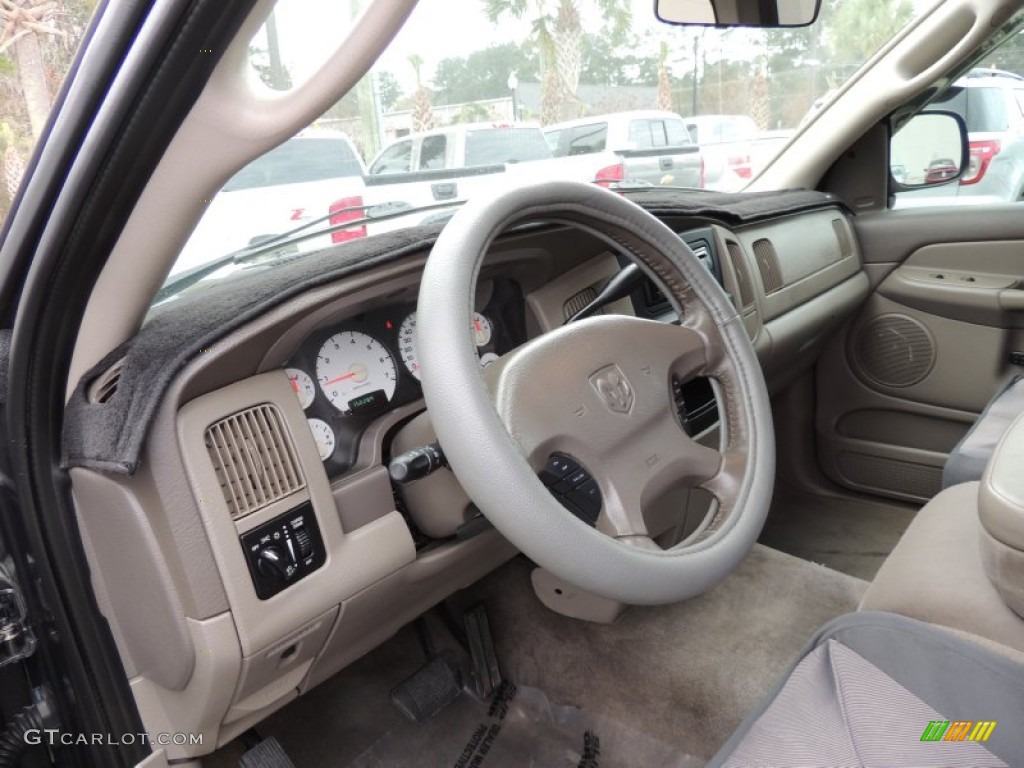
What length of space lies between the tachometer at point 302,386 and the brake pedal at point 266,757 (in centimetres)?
72

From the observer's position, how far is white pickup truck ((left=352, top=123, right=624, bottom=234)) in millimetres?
1668

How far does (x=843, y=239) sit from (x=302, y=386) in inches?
80.7

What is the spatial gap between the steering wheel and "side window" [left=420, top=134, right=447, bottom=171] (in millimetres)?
765

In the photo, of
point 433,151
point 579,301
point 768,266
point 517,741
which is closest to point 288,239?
point 579,301

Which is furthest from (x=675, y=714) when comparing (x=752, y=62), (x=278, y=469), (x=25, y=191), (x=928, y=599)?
(x=752, y=62)

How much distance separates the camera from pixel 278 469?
3.82ft

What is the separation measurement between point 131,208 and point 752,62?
335 centimetres

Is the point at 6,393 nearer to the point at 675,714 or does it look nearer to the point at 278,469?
the point at 278,469

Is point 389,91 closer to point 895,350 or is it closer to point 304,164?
point 304,164

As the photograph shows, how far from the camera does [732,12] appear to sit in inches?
73.7

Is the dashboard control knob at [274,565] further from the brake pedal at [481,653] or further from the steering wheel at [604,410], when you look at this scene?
the brake pedal at [481,653]

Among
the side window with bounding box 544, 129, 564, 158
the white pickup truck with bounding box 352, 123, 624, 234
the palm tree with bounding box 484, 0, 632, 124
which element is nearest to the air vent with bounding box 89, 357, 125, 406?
the white pickup truck with bounding box 352, 123, 624, 234

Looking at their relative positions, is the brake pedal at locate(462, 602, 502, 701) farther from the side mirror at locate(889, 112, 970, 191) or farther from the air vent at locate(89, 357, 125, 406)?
the side mirror at locate(889, 112, 970, 191)

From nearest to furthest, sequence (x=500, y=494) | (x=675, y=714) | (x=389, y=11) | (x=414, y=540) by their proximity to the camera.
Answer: (x=389, y=11)
(x=500, y=494)
(x=414, y=540)
(x=675, y=714)
